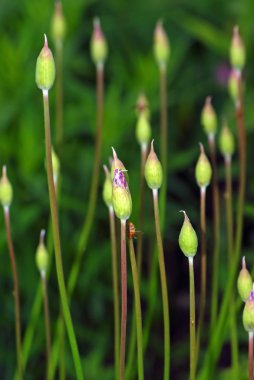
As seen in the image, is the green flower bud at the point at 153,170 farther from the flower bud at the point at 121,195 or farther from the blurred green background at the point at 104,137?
the blurred green background at the point at 104,137

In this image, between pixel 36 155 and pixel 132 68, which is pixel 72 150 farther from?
pixel 132 68

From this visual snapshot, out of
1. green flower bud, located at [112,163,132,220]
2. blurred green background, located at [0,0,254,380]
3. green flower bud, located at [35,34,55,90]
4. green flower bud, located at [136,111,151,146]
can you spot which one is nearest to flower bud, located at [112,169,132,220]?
green flower bud, located at [112,163,132,220]

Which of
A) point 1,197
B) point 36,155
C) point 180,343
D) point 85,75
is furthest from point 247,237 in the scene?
point 1,197

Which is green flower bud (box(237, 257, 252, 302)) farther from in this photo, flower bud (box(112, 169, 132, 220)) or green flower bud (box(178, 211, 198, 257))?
flower bud (box(112, 169, 132, 220))

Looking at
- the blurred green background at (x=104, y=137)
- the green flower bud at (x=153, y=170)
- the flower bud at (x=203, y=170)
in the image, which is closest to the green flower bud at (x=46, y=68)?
the green flower bud at (x=153, y=170)

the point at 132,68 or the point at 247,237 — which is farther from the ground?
the point at 132,68

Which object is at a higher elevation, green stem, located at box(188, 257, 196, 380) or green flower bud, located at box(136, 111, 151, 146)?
green flower bud, located at box(136, 111, 151, 146)

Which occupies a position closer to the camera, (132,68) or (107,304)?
(107,304)
